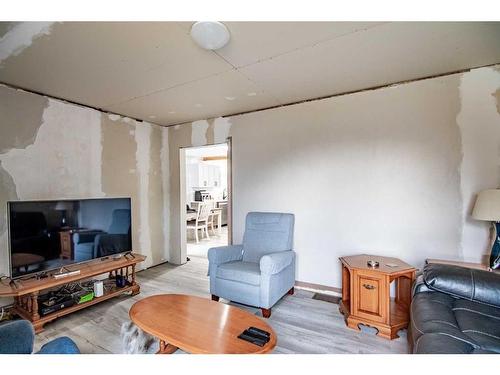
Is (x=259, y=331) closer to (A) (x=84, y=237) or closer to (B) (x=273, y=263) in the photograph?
(B) (x=273, y=263)

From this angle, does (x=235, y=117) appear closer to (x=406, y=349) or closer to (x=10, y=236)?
(x=10, y=236)

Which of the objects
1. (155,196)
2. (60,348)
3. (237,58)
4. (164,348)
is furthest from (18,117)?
(164,348)

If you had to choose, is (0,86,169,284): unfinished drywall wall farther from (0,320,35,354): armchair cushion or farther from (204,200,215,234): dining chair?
(204,200,215,234): dining chair

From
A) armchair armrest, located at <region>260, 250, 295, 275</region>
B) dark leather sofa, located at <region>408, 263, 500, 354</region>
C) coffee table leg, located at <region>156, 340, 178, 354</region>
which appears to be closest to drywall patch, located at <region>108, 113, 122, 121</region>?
armchair armrest, located at <region>260, 250, 295, 275</region>

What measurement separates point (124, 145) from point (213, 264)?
2264mm

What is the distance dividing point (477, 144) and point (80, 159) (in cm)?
428

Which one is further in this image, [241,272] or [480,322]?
[241,272]

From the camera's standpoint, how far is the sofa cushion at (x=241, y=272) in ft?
7.25

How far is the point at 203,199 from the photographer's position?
7.33 meters

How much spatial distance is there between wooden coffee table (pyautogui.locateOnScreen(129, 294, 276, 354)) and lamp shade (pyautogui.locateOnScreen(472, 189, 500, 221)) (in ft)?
5.93

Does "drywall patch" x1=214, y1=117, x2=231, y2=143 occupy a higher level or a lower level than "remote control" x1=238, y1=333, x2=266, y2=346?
higher

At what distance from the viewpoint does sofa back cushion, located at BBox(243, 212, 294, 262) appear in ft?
8.77

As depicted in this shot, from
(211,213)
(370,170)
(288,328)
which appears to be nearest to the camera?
(288,328)
